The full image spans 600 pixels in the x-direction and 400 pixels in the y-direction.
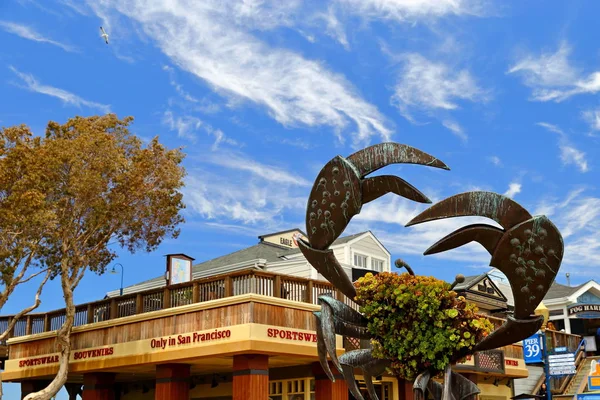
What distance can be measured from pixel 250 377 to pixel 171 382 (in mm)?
3656

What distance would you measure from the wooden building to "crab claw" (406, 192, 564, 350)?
11306mm

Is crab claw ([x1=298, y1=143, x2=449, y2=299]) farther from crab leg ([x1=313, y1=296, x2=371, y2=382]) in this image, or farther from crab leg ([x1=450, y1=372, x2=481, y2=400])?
crab leg ([x1=450, y1=372, x2=481, y2=400])

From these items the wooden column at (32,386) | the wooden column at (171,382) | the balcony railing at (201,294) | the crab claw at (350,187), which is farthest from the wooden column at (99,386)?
the crab claw at (350,187)

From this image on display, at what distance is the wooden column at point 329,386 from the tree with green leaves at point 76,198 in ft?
26.5

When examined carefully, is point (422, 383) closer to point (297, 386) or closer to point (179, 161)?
point (297, 386)

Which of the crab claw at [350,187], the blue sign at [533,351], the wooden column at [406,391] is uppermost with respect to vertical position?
the crab claw at [350,187]

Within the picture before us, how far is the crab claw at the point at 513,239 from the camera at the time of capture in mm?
10062

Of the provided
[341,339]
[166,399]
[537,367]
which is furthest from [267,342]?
[537,367]

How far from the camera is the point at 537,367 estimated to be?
1388 inches

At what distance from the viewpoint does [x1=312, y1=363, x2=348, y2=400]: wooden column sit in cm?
2347

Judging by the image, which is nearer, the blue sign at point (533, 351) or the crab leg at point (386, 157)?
the crab leg at point (386, 157)

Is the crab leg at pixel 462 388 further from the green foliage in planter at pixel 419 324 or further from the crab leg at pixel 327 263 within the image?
the crab leg at pixel 327 263

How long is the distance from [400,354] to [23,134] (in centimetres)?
1768

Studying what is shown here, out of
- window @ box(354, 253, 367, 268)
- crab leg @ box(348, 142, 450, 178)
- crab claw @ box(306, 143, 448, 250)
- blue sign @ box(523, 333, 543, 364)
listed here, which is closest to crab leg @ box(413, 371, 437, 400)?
crab claw @ box(306, 143, 448, 250)
